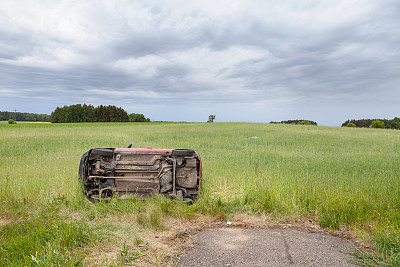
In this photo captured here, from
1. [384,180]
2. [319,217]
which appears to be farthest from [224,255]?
[384,180]

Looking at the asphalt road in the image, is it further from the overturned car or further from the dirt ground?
the overturned car

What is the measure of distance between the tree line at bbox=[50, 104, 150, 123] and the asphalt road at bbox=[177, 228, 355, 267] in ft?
292

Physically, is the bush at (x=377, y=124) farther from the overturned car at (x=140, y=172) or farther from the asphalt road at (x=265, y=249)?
the asphalt road at (x=265, y=249)

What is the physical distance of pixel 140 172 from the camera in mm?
6254

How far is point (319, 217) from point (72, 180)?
6.17m

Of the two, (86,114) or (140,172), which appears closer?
(140,172)

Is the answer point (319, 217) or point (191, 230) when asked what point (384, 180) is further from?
point (191, 230)

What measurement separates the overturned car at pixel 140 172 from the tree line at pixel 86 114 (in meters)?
85.9

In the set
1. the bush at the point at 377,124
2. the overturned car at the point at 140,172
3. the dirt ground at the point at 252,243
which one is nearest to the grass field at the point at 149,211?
the dirt ground at the point at 252,243

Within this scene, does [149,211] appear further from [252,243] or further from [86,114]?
[86,114]

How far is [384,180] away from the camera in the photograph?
23.8 ft

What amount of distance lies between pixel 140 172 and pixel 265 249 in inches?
136

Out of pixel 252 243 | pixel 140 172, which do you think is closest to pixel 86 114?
pixel 140 172

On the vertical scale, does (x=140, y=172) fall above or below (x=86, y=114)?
below
